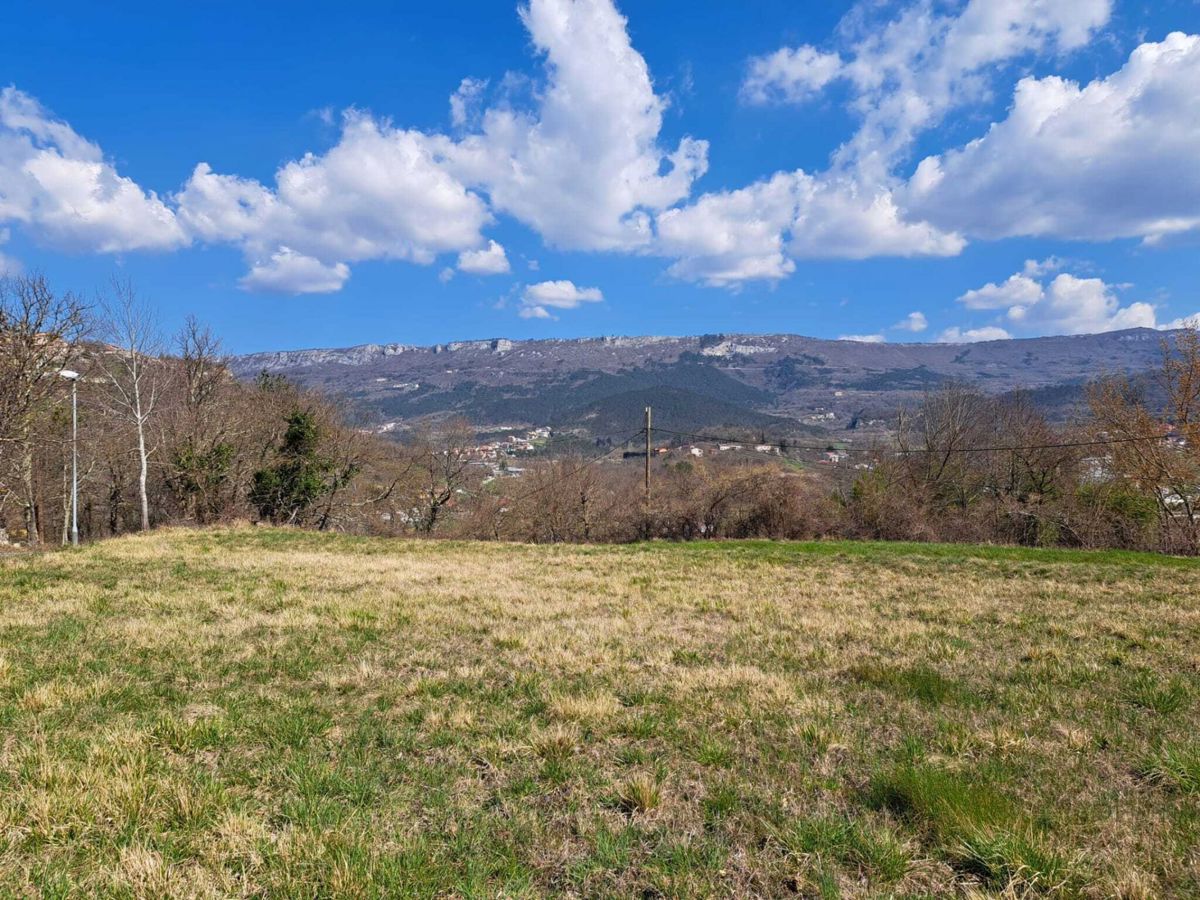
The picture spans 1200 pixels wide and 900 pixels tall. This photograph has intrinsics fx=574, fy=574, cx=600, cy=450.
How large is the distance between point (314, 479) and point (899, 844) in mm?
35192

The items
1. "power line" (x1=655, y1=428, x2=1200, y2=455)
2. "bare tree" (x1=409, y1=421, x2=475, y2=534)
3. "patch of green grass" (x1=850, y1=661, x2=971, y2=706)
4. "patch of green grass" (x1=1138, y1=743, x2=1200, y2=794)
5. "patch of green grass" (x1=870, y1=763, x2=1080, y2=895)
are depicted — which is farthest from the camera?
"bare tree" (x1=409, y1=421, x2=475, y2=534)

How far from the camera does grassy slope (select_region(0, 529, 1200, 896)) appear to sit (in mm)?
3229

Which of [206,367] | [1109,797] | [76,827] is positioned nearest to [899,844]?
[1109,797]

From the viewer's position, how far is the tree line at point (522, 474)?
24.9 m

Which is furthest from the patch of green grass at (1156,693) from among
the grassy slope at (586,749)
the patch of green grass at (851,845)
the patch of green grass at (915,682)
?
the patch of green grass at (851,845)

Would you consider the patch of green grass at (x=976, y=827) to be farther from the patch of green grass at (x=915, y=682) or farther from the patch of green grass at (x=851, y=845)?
the patch of green grass at (x=915, y=682)

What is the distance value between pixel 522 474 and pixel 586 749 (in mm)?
41502

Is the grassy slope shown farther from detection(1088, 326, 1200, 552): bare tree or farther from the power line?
the power line

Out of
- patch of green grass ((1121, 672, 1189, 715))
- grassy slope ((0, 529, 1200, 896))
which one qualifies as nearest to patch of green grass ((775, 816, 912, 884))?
grassy slope ((0, 529, 1200, 896))

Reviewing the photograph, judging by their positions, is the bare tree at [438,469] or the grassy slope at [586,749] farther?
the bare tree at [438,469]

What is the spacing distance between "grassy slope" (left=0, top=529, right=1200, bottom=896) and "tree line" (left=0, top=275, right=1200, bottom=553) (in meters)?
17.8

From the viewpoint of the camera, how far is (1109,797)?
157 inches

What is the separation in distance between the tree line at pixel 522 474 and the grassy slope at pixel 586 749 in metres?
17.8

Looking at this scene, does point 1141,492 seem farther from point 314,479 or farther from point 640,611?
point 314,479
